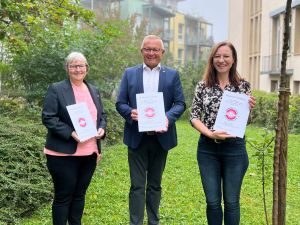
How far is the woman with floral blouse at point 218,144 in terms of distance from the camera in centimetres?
394

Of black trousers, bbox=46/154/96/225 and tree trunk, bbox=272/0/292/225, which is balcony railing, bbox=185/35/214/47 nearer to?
black trousers, bbox=46/154/96/225

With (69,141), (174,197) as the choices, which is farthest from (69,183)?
(174,197)

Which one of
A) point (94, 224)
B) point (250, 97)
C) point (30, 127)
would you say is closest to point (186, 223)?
point (94, 224)

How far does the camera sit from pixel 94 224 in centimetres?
536

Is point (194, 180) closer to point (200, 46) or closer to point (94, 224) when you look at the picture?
point (94, 224)

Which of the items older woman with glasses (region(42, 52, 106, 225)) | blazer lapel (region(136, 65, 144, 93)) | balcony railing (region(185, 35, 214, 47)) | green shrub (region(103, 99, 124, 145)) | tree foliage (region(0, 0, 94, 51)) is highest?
balcony railing (region(185, 35, 214, 47))

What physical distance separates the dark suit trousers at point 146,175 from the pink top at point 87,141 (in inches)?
17.0

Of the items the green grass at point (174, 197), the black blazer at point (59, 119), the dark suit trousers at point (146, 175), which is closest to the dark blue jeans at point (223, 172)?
the green grass at point (174, 197)

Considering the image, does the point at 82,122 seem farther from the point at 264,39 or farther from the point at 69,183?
the point at 264,39

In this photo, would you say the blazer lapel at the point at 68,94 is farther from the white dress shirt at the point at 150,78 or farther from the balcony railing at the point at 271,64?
the balcony railing at the point at 271,64

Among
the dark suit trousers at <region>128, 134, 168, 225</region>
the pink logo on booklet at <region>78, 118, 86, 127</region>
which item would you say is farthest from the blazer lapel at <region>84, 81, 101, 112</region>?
the dark suit trousers at <region>128, 134, 168, 225</region>

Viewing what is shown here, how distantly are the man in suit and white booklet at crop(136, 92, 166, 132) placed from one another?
8 centimetres

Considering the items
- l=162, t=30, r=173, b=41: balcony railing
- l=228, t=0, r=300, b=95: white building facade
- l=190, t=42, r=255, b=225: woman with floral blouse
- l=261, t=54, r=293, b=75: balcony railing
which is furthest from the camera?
l=162, t=30, r=173, b=41: balcony railing

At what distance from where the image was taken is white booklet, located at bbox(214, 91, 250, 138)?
3805 mm
